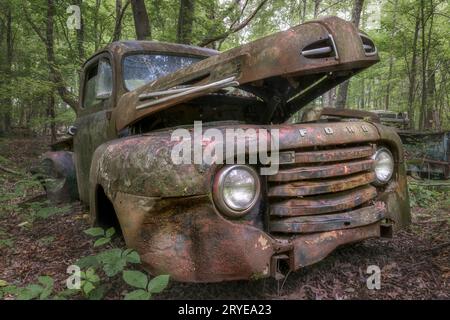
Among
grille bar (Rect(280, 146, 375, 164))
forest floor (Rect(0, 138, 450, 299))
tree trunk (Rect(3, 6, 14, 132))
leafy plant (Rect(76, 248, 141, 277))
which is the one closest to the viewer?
leafy plant (Rect(76, 248, 141, 277))

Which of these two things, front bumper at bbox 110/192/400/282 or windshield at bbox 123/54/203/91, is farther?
windshield at bbox 123/54/203/91

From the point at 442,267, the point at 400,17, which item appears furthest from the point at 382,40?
the point at 442,267

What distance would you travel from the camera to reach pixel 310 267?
2385 mm

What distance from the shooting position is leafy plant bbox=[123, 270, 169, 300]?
1766 mm

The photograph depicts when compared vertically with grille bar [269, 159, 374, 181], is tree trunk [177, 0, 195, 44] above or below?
above

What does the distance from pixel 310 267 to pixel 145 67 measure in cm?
233

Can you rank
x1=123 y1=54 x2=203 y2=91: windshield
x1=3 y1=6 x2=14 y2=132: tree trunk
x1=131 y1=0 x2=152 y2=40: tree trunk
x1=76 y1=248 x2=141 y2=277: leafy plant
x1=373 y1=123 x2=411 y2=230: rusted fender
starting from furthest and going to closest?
x1=3 y1=6 x2=14 y2=132: tree trunk
x1=131 y1=0 x2=152 y2=40: tree trunk
x1=123 y1=54 x2=203 y2=91: windshield
x1=373 y1=123 x2=411 y2=230: rusted fender
x1=76 y1=248 x2=141 y2=277: leafy plant

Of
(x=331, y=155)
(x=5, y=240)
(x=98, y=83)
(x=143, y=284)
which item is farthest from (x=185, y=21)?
(x=143, y=284)

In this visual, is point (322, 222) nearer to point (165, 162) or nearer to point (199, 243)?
point (199, 243)

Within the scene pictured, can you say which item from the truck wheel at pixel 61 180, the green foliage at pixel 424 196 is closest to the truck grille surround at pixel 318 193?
the green foliage at pixel 424 196

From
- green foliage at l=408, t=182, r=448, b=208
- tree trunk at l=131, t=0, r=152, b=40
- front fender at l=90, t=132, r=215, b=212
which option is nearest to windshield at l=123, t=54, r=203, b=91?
front fender at l=90, t=132, r=215, b=212

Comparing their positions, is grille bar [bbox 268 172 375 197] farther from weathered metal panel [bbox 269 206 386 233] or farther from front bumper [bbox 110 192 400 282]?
front bumper [bbox 110 192 400 282]

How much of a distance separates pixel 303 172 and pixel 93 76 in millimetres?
2905

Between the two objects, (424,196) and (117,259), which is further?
(424,196)
